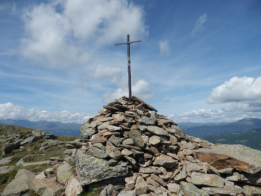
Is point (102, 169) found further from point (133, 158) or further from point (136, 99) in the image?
point (136, 99)

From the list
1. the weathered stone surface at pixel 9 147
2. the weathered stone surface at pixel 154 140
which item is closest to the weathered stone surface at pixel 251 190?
the weathered stone surface at pixel 154 140

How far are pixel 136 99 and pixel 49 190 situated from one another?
12703mm

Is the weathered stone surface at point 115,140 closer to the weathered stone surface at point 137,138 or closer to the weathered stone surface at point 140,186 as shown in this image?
the weathered stone surface at point 137,138

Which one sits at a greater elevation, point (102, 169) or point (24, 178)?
point (102, 169)

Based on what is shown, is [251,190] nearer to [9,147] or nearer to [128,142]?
[128,142]

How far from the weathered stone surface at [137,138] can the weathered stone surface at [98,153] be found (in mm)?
3029

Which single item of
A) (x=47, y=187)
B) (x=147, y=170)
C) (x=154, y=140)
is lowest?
(x=47, y=187)

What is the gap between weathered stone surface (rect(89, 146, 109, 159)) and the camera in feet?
41.5

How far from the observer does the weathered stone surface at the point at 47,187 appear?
10984 millimetres

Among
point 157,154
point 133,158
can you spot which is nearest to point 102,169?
point 133,158

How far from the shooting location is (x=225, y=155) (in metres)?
13.4

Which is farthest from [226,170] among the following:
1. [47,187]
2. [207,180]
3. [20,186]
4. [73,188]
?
[20,186]

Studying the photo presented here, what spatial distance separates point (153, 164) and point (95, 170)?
532cm

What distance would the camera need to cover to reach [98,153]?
12961mm
